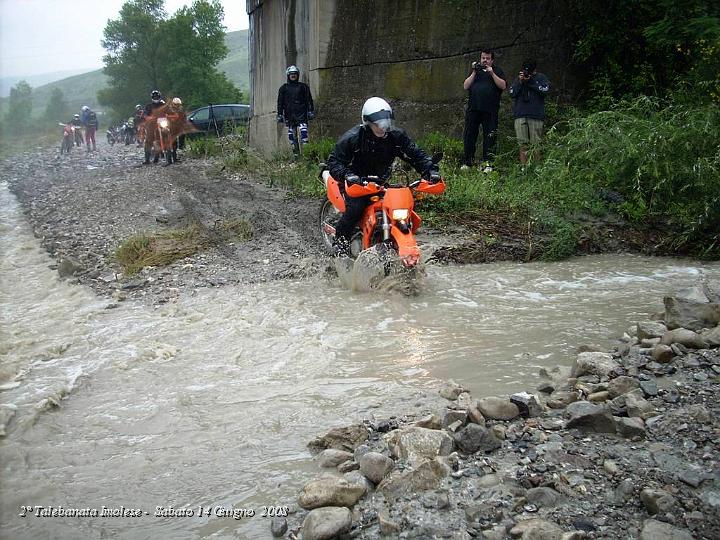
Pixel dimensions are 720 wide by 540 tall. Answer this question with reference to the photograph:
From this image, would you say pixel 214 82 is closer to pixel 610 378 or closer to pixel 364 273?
pixel 364 273

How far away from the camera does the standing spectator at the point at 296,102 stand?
12727 millimetres

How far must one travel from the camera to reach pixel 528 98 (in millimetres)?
10547

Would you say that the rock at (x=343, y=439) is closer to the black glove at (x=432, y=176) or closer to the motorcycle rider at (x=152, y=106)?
the black glove at (x=432, y=176)

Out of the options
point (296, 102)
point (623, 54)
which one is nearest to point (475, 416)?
point (296, 102)

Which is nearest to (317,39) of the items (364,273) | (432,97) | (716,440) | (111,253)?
(432,97)

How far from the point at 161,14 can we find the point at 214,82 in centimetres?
843

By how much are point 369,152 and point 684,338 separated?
11.8 feet

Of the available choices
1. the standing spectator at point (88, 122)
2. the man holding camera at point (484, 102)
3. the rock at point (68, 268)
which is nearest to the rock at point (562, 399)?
the rock at point (68, 268)

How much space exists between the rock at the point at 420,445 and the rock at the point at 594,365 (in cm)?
121

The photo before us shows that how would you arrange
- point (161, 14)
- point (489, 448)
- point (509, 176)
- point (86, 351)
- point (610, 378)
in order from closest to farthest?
1. point (489, 448)
2. point (610, 378)
3. point (86, 351)
4. point (509, 176)
5. point (161, 14)

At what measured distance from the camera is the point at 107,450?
3.53m

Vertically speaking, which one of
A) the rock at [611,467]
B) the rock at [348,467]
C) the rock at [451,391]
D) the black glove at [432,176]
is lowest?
the rock at [451,391]

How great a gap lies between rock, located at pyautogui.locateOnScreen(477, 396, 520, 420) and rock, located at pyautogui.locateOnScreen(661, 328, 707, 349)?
1.44m

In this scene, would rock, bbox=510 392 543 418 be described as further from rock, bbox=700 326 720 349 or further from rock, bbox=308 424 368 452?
rock, bbox=700 326 720 349
